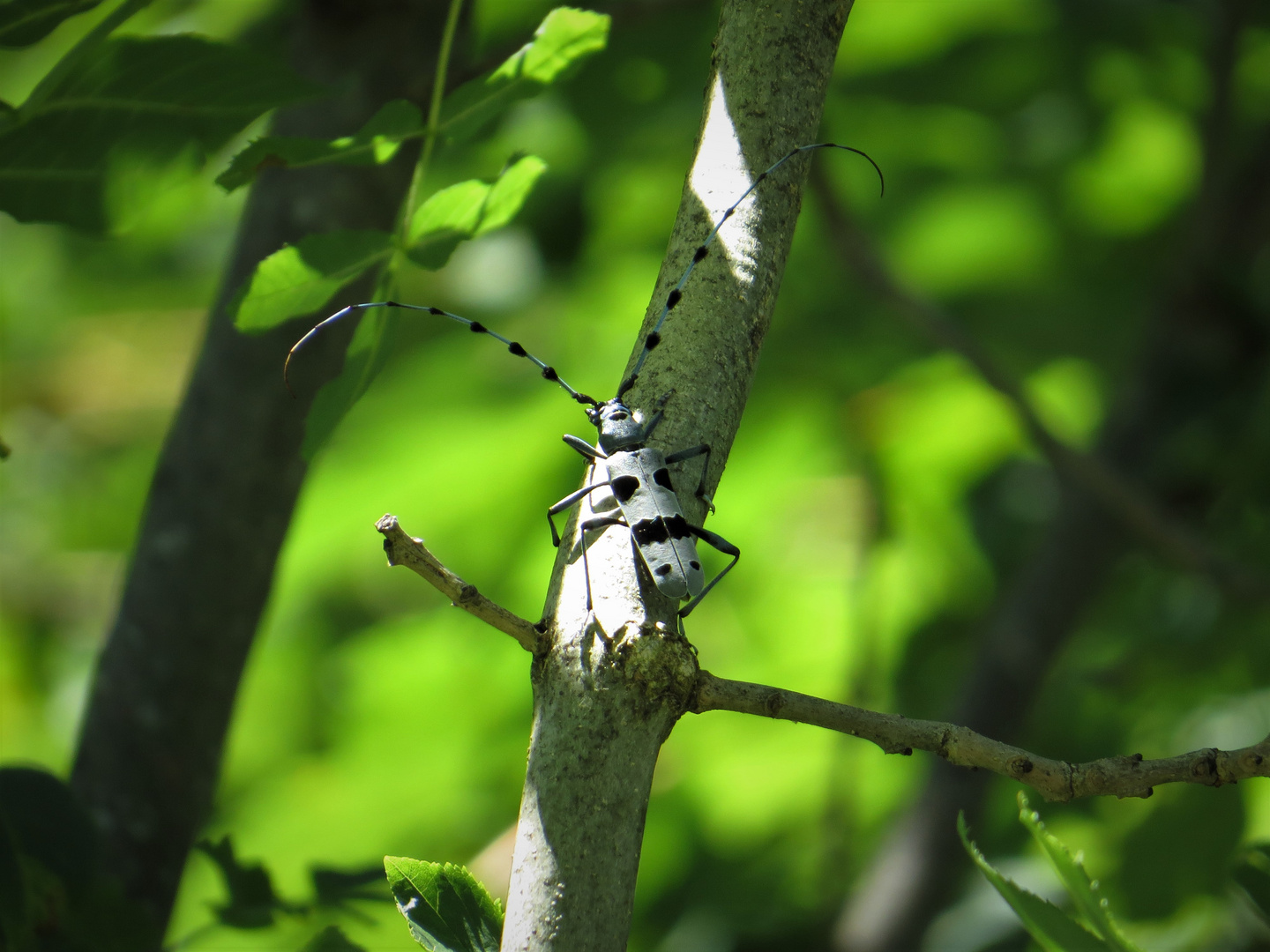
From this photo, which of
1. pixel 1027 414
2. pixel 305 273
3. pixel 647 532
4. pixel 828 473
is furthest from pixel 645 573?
pixel 828 473

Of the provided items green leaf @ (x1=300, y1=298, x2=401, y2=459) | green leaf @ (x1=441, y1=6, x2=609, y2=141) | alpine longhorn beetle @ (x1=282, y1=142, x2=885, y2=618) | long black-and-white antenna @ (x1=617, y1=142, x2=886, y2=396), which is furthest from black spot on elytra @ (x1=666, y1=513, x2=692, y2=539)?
green leaf @ (x1=441, y1=6, x2=609, y2=141)

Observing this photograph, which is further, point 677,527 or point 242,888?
point 242,888

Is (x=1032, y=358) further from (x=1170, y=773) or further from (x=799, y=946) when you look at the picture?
(x=1170, y=773)

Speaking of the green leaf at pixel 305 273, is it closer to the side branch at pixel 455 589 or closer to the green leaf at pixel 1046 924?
the side branch at pixel 455 589

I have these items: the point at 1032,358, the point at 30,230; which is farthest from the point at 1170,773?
the point at 30,230

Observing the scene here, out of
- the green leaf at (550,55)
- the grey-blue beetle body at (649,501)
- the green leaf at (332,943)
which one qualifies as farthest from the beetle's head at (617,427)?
the green leaf at (332,943)

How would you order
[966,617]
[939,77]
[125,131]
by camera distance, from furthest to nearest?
[966,617] < [939,77] < [125,131]

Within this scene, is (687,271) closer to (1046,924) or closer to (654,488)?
(654,488)
